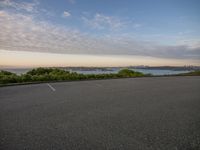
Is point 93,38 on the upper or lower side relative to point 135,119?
upper

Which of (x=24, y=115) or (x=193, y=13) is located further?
(x=193, y=13)

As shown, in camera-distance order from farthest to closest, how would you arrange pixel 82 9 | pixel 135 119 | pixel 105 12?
pixel 105 12, pixel 82 9, pixel 135 119

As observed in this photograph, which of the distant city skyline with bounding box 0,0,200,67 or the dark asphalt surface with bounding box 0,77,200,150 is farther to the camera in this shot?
the distant city skyline with bounding box 0,0,200,67

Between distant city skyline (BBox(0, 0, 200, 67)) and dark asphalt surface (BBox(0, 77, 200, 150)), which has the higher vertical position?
distant city skyline (BBox(0, 0, 200, 67))

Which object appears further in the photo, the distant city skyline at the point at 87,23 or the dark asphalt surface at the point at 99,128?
the distant city skyline at the point at 87,23

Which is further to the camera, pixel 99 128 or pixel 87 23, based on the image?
pixel 87 23

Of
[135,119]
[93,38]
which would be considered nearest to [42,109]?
[135,119]

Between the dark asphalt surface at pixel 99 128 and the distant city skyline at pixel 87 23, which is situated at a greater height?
the distant city skyline at pixel 87 23

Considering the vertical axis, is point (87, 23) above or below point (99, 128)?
above

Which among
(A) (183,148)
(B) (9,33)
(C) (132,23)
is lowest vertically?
(A) (183,148)

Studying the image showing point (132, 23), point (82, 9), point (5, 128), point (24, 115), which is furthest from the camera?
point (132, 23)

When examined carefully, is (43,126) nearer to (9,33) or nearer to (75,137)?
(75,137)

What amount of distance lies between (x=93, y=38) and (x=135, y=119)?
1991 centimetres

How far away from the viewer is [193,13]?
15992mm
